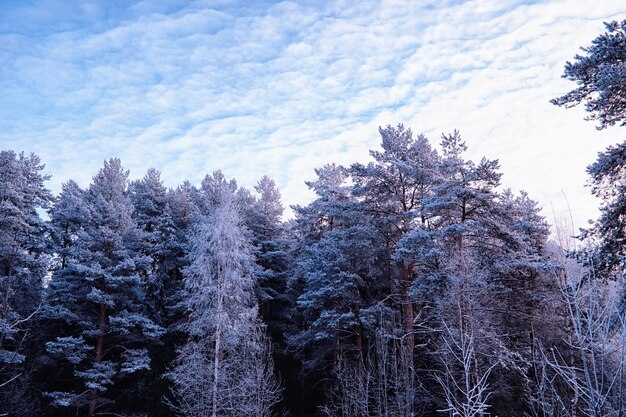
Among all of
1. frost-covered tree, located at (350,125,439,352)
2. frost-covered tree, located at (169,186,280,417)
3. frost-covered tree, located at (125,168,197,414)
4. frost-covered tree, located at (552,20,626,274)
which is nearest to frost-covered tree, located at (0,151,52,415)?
frost-covered tree, located at (125,168,197,414)

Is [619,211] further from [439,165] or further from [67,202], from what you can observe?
[67,202]

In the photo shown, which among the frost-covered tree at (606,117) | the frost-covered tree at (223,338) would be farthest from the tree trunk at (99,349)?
the frost-covered tree at (606,117)

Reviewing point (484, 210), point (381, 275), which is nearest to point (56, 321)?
point (381, 275)

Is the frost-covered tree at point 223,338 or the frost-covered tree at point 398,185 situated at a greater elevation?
the frost-covered tree at point 398,185

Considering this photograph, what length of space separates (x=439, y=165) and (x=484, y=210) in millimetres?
2697

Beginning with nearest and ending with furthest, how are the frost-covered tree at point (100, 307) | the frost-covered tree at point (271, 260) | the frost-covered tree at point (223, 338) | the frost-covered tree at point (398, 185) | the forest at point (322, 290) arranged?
the forest at point (322, 290) < the frost-covered tree at point (223, 338) < the frost-covered tree at point (398, 185) < the frost-covered tree at point (100, 307) < the frost-covered tree at point (271, 260)

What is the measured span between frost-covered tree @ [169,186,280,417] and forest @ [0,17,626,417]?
0.32ft

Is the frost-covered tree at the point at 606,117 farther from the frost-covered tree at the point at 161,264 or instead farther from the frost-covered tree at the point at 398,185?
the frost-covered tree at the point at 161,264

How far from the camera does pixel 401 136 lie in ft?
74.1

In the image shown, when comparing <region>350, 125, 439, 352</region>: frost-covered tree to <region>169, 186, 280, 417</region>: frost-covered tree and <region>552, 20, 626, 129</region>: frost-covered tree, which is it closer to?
<region>169, 186, 280, 417</region>: frost-covered tree

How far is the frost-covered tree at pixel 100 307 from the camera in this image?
21853 millimetres

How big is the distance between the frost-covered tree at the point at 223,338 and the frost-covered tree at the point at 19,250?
7993 mm

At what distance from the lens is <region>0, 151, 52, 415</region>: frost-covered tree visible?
21531mm

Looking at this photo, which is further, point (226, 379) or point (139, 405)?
point (139, 405)
